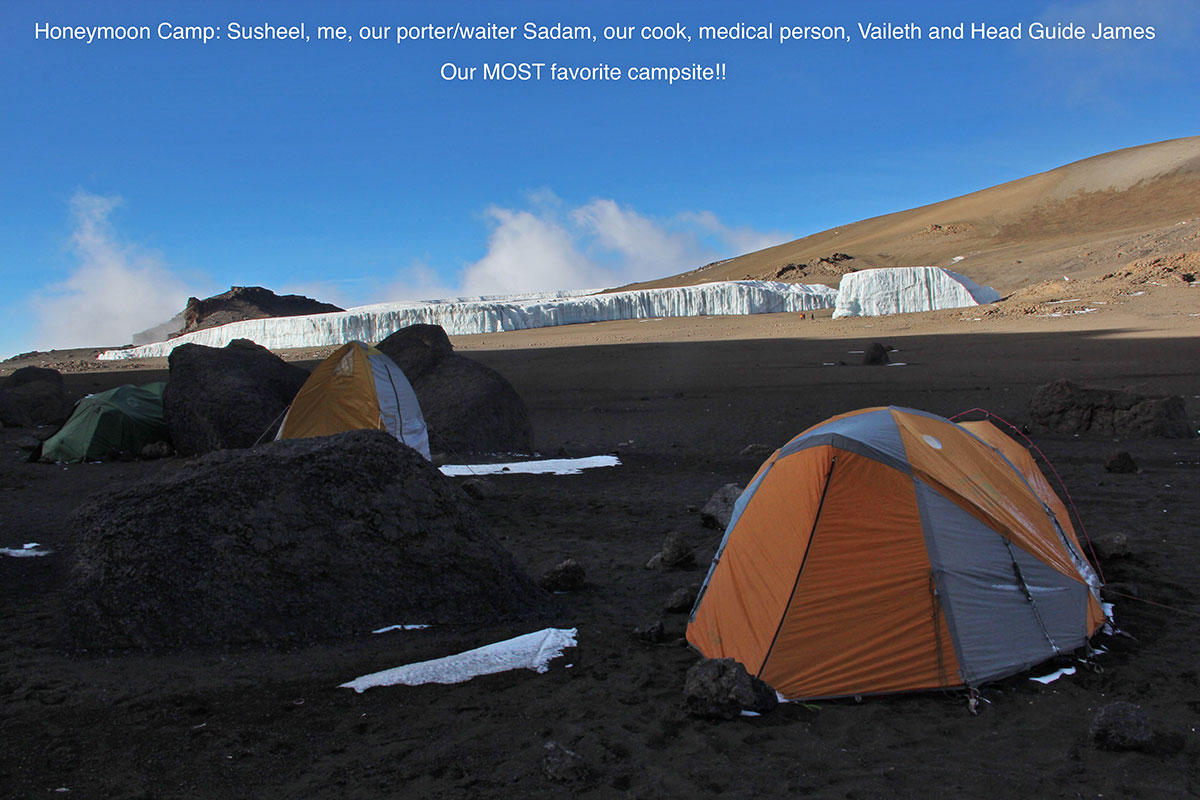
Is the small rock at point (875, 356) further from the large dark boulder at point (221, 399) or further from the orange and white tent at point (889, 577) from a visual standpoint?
the orange and white tent at point (889, 577)

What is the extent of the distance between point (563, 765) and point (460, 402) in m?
9.79

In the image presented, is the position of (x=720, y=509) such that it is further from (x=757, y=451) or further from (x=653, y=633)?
(x=757, y=451)

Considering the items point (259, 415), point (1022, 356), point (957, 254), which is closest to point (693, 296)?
point (957, 254)

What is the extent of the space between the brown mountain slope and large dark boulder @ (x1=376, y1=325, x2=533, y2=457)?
3263 centimetres

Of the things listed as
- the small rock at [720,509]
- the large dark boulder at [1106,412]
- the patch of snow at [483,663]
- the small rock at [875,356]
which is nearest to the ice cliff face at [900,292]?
the small rock at [875,356]

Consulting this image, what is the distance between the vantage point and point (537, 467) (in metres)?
11.8

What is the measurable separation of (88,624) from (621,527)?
478 centimetres

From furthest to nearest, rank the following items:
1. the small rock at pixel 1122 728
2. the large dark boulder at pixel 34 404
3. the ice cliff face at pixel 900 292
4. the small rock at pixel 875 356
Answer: the ice cliff face at pixel 900 292 < the small rock at pixel 875 356 < the large dark boulder at pixel 34 404 < the small rock at pixel 1122 728

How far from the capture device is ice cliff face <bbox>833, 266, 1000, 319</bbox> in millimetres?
39125

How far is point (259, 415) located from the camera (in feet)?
42.9

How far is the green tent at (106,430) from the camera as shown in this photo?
43.8 feet

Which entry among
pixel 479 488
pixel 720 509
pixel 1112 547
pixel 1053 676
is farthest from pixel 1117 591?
pixel 479 488

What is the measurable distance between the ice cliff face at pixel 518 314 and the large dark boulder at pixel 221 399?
1333 inches

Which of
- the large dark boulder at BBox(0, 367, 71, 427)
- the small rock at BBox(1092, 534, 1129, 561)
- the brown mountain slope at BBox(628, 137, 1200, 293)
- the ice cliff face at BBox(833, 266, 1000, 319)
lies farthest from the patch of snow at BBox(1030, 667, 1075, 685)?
the brown mountain slope at BBox(628, 137, 1200, 293)
